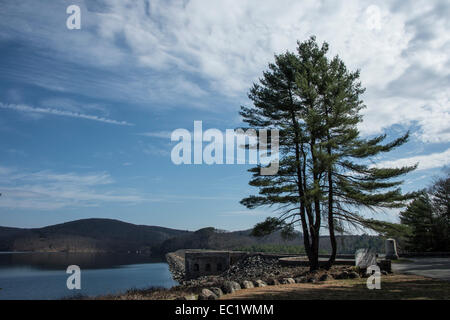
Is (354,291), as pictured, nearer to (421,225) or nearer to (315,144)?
(315,144)

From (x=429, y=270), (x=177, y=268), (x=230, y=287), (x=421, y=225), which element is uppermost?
(x=421, y=225)

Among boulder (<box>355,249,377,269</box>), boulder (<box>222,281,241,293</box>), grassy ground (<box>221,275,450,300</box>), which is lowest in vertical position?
grassy ground (<box>221,275,450,300</box>)

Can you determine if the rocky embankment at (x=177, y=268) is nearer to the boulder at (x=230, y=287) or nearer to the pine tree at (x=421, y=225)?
the pine tree at (x=421, y=225)

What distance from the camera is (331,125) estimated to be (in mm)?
20062

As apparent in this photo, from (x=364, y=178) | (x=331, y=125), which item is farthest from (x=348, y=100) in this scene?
(x=364, y=178)

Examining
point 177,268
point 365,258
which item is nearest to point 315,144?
point 365,258

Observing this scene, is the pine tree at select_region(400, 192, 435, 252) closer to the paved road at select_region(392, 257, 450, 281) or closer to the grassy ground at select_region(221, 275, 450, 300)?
the paved road at select_region(392, 257, 450, 281)

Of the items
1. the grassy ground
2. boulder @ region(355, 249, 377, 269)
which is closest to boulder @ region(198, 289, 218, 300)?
the grassy ground

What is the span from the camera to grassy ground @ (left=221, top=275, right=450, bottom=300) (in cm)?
1162

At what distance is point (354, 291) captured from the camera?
13.0 meters

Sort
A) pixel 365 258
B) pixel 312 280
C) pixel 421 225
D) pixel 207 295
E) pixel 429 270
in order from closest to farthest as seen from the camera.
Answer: pixel 207 295 → pixel 312 280 → pixel 365 258 → pixel 429 270 → pixel 421 225

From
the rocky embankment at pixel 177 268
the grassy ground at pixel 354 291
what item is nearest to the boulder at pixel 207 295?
the grassy ground at pixel 354 291
